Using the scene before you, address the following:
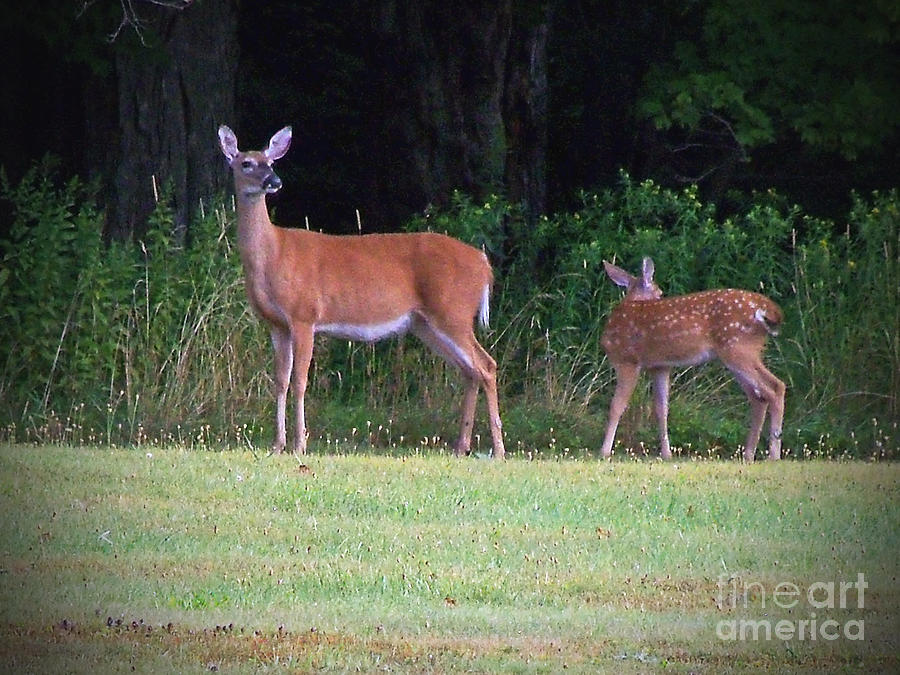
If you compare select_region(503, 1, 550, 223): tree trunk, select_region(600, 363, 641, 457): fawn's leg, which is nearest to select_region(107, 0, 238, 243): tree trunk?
select_region(503, 1, 550, 223): tree trunk

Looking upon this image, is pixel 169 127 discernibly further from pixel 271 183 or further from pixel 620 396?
pixel 620 396

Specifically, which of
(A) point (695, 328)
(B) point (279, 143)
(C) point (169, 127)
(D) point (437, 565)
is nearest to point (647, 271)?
(A) point (695, 328)

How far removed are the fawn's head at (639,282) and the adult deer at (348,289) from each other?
884mm

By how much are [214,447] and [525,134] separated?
5923 millimetres

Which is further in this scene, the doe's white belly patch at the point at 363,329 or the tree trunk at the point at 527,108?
the tree trunk at the point at 527,108

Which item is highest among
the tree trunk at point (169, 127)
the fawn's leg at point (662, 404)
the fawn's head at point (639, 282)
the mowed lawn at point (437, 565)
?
the tree trunk at point (169, 127)

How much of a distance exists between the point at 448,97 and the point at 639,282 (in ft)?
13.1

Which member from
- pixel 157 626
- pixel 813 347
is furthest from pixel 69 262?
pixel 157 626

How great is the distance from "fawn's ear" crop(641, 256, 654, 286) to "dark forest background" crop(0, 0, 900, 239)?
11.0 feet

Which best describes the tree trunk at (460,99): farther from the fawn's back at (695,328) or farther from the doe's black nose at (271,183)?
the doe's black nose at (271,183)

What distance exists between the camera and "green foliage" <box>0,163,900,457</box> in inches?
467

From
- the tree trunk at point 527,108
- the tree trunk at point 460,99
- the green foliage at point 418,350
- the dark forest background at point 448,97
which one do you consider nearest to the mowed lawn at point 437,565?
the green foliage at point 418,350

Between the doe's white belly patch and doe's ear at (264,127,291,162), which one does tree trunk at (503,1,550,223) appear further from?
doe's ear at (264,127,291,162)

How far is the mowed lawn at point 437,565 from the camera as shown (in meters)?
6.29
